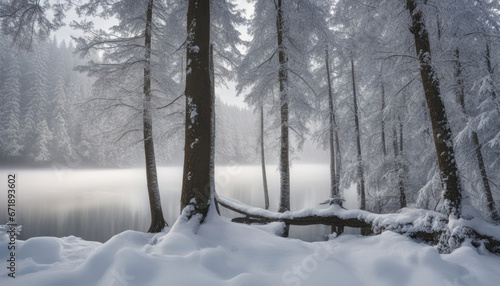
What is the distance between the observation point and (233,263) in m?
2.93

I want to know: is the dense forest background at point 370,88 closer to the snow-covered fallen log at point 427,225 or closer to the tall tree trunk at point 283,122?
the tall tree trunk at point 283,122

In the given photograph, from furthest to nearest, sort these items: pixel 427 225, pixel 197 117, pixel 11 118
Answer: pixel 11 118, pixel 197 117, pixel 427 225

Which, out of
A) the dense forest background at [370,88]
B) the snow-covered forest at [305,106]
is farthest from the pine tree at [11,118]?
the snow-covered forest at [305,106]

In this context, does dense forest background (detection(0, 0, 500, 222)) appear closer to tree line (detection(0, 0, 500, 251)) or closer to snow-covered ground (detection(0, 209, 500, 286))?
tree line (detection(0, 0, 500, 251))

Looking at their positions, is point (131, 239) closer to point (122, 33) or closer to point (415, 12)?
point (415, 12)

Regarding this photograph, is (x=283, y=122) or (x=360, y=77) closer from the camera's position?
(x=283, y=122)

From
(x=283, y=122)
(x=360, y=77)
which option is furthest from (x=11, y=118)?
(x=360, y=77)

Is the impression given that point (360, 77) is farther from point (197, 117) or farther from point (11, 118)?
point (11, 118)

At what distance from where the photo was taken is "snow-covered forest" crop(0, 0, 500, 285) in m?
4.18

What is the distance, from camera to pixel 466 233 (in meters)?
4.08

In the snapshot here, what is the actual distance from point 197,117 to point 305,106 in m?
6.15

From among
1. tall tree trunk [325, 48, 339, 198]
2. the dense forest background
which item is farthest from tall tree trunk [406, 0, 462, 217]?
tall tree trunk [325, 48, 339, 198]

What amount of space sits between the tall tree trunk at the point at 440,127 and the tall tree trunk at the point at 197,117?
5266 millimetres

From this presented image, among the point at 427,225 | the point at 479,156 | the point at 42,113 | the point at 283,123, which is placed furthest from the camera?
the point at 42,113
